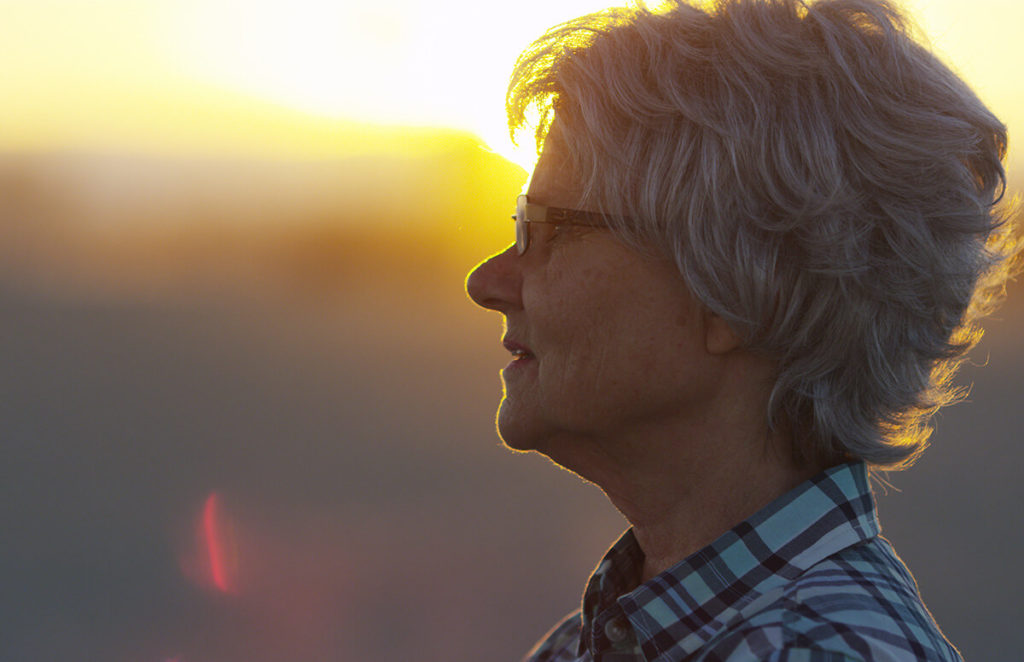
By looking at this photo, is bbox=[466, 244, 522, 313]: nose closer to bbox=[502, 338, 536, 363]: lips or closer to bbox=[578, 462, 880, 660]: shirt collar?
bbox=[502, 338, 536, 363]: lips

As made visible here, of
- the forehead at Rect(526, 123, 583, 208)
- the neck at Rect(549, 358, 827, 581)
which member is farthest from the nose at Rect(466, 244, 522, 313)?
the neck at Rect(549, 358, 827, 581)

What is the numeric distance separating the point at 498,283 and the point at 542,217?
0.55ft

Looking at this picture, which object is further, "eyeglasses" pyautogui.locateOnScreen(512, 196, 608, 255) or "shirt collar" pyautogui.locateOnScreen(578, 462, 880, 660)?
"eyeglasses" pyautogui.locateOnScreen(512, 196, 608, 255)

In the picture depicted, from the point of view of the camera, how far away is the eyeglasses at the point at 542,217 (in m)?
1.70

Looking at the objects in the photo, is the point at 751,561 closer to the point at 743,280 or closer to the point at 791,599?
the point at 791,599

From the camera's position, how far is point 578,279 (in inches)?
66.9

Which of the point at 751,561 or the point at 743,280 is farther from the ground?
the point at 743,280

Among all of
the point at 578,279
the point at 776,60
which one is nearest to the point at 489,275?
the point at 578,279

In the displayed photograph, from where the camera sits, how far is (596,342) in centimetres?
166

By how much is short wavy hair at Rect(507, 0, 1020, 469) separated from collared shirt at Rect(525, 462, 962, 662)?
171 mm

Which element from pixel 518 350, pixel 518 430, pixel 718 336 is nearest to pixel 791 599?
pixel 718 336

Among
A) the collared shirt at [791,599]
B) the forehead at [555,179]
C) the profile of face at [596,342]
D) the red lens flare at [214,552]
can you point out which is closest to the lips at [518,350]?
the profile of face at [596,342]

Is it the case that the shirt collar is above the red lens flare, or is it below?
above

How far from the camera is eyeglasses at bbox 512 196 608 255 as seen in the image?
1698mm
